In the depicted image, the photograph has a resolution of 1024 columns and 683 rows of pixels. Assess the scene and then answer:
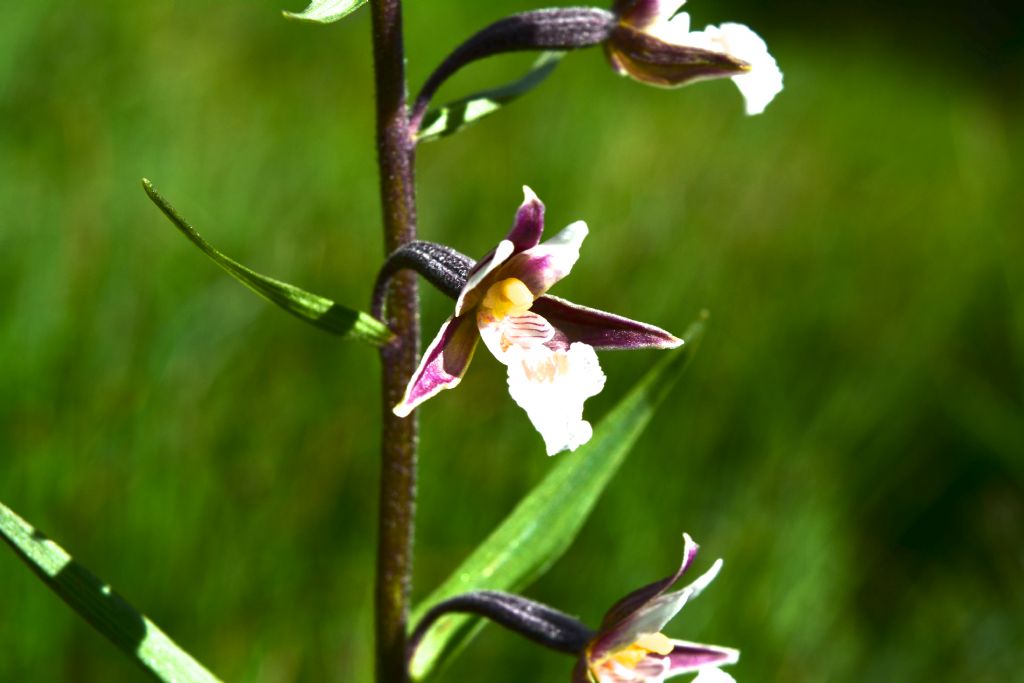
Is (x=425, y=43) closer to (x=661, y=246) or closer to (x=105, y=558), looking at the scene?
(x=661, y=246)

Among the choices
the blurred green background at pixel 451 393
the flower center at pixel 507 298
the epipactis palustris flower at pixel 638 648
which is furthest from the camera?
the blurred green background at pixel 451 393

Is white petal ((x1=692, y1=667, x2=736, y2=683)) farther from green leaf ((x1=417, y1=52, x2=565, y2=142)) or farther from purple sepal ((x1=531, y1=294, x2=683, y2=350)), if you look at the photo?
green leaf ((x1=417, y1=52, x2=565, y2=142))

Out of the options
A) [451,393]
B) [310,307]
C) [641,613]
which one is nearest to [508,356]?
[310,307]

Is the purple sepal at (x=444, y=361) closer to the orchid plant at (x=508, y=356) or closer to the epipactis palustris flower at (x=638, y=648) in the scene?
the orchid plant at (x=508, y=356)

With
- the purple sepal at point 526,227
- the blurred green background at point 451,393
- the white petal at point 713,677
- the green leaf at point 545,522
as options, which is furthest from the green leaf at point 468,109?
the white petal at point 713,677

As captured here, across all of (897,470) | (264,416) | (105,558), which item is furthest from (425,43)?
(105,558)

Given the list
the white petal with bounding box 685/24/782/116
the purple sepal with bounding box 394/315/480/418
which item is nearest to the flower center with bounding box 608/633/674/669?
the purple sepal with bounding box 394/315/480/418
